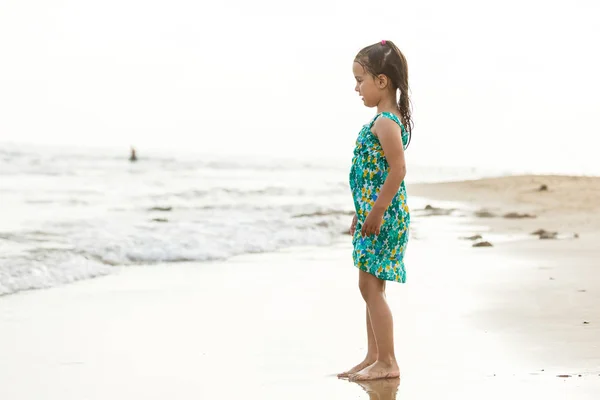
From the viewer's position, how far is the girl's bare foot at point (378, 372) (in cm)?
371

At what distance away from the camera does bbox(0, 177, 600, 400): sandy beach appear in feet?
11.9

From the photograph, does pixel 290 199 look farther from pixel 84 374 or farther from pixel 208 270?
pixel 84 374

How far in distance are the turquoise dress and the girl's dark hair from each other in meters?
0.16

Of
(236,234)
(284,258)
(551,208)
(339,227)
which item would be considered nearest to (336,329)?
(284,258)

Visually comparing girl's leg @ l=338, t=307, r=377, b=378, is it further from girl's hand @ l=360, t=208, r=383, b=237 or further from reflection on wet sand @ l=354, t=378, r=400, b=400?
girl's hand @ l=360, t=208, r=383, b=237

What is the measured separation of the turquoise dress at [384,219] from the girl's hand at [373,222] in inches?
3.3

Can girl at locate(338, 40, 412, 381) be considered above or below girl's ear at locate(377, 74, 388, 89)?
below

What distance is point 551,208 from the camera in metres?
15.5

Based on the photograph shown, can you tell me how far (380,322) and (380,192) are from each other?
57 cm

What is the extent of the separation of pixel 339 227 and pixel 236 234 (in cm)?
183

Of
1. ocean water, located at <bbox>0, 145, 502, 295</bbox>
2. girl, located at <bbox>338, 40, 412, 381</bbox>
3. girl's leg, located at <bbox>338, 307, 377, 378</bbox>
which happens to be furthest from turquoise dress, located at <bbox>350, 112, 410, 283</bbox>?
ocean water, located at <bbox>0, 145, 502, 295</bbox>

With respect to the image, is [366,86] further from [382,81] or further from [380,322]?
[380,322]

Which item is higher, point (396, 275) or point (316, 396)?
point (396, 275)

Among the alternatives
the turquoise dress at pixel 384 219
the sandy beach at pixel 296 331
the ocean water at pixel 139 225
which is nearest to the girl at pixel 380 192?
the turquoise dress at pixel 384 219
